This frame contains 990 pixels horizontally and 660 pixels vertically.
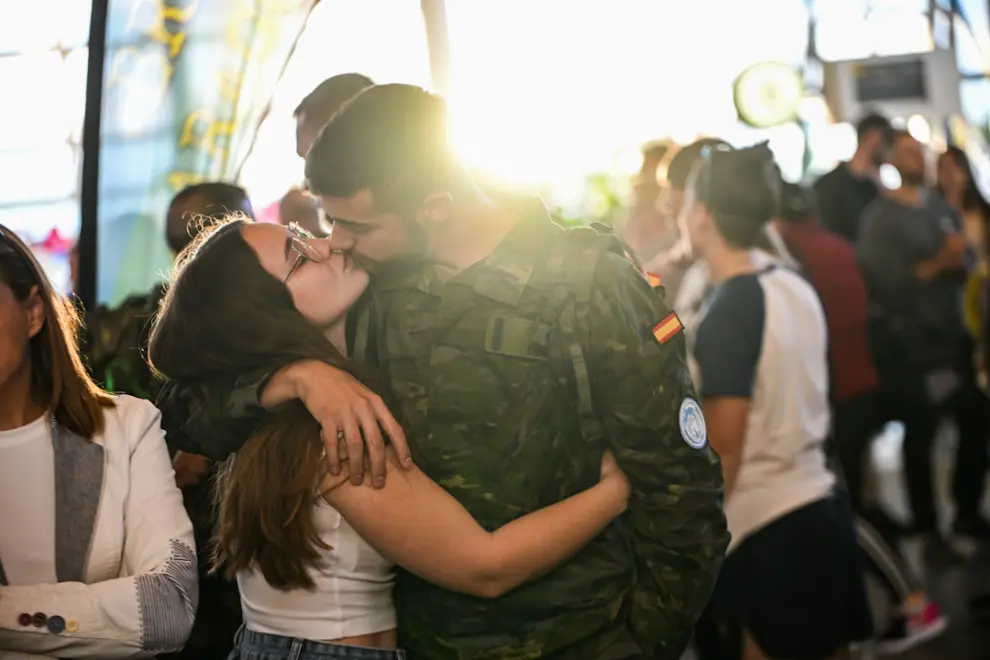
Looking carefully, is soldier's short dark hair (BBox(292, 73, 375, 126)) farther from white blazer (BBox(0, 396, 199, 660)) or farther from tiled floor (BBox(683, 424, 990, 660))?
tiled floor (BBox(683, 424, 990, 660))

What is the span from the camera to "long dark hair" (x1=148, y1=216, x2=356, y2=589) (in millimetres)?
1489

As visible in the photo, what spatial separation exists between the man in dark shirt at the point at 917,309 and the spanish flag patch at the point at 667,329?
10.7 ft

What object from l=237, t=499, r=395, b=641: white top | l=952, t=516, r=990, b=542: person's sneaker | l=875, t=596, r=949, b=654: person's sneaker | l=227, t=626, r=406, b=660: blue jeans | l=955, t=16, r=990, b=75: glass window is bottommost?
l=952, t=516, r=990, b=542: person's sneaker

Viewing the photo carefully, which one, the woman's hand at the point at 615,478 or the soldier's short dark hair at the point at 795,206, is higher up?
the woman's hand at the point at 615,478

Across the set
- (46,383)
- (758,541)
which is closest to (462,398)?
(46,383)

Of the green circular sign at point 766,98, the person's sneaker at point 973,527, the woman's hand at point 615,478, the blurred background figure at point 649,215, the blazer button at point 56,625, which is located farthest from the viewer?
the green circular sign at point 766,98

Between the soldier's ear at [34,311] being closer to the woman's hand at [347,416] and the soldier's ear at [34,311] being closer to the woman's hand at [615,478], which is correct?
the woman's hand at [347,416]

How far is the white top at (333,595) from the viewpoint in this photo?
1.52m

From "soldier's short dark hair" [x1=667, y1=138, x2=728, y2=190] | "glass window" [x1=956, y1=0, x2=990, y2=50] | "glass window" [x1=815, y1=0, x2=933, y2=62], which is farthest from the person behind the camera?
"glass window" [x1=956, y1=0, x2=990, y2=50]

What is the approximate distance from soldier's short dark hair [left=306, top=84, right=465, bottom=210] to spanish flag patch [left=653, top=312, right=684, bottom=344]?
1.06ft

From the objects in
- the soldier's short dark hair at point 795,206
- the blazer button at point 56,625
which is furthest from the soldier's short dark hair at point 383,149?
the soldier's short dark hair at point 795,206

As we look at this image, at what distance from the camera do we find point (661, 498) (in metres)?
1.58

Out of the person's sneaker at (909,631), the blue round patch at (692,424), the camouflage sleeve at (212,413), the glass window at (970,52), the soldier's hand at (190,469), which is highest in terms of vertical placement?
the camouflage sleeve at (212,413)

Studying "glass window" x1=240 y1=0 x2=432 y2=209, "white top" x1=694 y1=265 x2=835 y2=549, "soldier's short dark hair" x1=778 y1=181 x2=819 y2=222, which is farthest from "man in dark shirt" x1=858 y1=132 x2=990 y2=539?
"glass window" x1=240 y1=0 x2=432 y2=209
